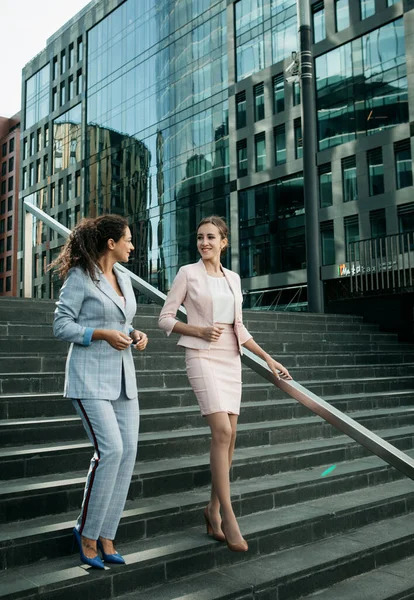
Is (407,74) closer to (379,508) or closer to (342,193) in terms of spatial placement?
(342,193)

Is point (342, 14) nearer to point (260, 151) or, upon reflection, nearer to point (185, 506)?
point (260, 151)

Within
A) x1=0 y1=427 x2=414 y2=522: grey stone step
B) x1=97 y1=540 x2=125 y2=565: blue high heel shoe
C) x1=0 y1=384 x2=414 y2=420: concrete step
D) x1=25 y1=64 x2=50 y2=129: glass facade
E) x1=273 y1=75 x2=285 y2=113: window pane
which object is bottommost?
x1=97 y1=540 x2=125 y2=565: blue high heel shoe

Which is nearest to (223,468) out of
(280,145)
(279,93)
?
(280,145)

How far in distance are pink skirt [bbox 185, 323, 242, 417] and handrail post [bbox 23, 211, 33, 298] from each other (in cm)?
662

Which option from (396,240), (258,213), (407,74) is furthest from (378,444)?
(258,213)

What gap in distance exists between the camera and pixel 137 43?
44.8m

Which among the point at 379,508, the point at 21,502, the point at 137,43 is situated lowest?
the point at 379,508

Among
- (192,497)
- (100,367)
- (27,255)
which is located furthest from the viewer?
(27,255)

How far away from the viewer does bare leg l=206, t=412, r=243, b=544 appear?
3.31 meters

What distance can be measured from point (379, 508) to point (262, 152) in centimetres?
3175

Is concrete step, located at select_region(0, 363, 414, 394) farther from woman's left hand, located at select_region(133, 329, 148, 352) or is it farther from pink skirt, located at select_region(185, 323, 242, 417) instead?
woman's left hand, located at select_region(133, 329, 148, 352)

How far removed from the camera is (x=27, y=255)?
1003 centimetres

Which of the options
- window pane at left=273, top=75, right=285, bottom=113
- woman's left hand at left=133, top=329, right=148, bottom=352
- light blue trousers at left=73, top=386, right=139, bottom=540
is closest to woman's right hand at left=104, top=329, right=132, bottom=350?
woman's left hand at left=133, top=329, right=148, bottom=352

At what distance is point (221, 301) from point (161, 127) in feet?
131
